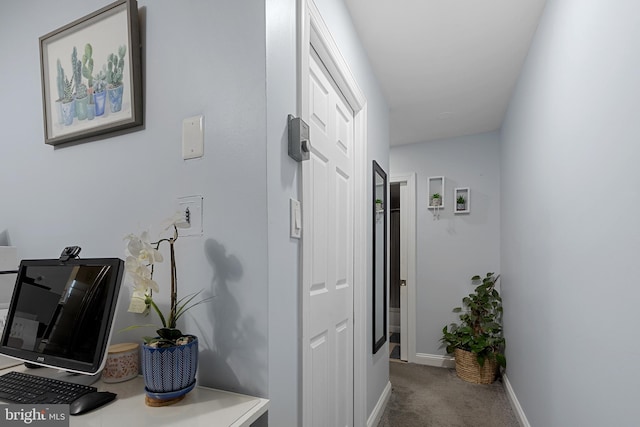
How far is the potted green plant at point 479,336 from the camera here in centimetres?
320

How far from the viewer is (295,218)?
119 centimetres

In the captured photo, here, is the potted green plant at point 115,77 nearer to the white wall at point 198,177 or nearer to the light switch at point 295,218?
the white wall at point 198,177

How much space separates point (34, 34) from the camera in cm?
153

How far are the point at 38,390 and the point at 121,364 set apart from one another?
0.20 meters

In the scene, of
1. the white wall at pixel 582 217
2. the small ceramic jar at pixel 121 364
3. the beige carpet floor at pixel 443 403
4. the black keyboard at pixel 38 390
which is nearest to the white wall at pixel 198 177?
the small ceramic jar at pixel 121 364

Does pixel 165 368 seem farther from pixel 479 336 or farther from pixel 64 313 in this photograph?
pixel 479 336

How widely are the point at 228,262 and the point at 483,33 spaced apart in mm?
2051

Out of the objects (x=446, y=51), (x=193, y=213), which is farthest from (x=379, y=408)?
(x=446, y=51)

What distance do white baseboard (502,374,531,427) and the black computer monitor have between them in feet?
8.37

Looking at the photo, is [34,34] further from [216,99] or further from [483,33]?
[483,33]

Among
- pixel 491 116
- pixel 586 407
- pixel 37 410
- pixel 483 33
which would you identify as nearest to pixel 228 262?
pixel 37 410

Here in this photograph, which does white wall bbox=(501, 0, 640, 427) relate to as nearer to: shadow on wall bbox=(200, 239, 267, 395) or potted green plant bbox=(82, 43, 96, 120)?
shadow on wall bbox=(200, 239, 267, 395)

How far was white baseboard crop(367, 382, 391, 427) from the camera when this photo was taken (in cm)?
231

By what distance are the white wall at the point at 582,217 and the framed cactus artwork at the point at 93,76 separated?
158cm
